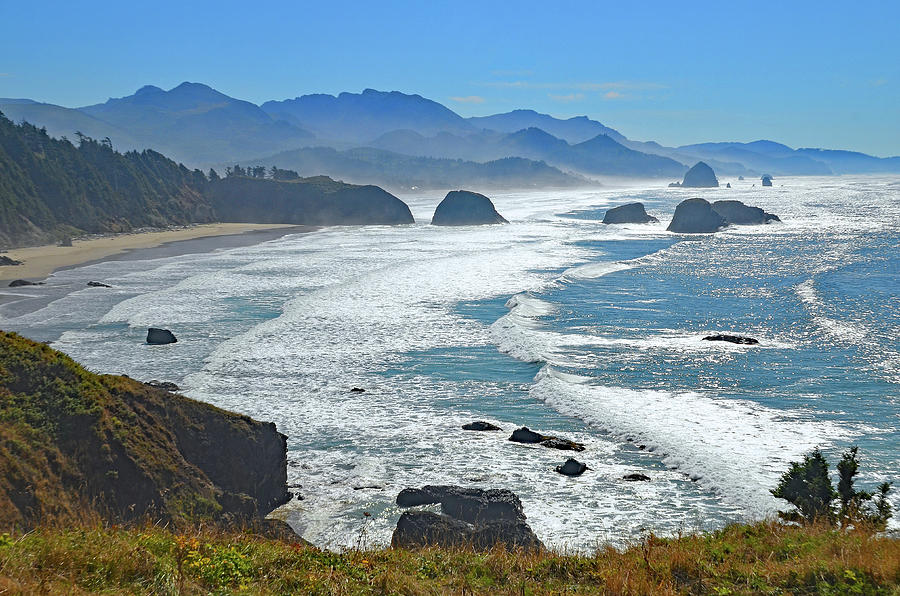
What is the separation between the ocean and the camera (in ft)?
61.8

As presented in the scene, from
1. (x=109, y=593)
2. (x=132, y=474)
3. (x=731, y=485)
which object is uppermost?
(x=109, y=593)

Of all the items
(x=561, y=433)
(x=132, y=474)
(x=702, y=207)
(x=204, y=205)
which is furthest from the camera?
(x=204, y=205)

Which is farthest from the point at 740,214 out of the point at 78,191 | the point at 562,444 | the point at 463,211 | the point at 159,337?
the point at 562,444

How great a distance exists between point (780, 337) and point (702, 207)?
79.7 meters

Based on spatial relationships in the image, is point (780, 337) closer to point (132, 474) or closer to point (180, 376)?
point (180, 376)

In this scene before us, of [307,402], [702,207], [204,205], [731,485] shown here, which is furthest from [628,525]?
[204,205]

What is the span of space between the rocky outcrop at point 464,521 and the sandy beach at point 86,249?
5268 centimetres

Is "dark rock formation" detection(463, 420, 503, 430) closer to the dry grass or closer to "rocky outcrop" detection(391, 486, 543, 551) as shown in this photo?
"rocky outcrop" detection(391, 486, 543, 551)

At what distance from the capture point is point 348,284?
5506 centimetres

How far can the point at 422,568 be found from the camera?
9.94m

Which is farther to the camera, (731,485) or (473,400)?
(473,400)

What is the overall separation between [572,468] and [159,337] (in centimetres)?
2268

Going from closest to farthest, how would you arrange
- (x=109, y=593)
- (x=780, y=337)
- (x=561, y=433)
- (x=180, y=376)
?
(x=109, y=593), (x=561, y=433), (x=180, y=376), (x=780, y=337)

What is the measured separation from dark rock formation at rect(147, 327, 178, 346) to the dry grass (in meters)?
25.2
